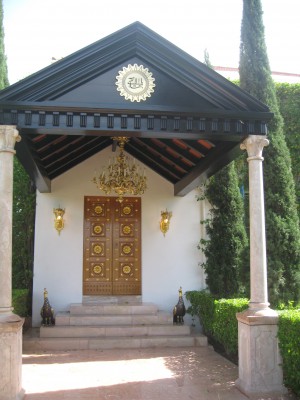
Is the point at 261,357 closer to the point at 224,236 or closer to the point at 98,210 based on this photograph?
the point at 224,236

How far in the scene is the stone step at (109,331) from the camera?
9281 millimetres

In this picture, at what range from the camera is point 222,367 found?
7.55 m

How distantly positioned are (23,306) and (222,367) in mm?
4799

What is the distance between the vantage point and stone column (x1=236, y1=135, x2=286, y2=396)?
595cm

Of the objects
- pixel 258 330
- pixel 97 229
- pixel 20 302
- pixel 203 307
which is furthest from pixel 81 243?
pixel 258 330

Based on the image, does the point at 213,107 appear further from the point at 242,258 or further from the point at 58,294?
the point at 58,294

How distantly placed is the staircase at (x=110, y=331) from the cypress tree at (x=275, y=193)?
2184 mm

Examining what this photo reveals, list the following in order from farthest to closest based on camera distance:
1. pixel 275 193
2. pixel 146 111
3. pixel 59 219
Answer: pixel 59 219 < pixel 275 193 < pixel 146 111

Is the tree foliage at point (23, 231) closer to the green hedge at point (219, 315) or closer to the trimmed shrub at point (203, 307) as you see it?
the trimmed shrub at point (203, 307)

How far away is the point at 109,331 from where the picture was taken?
9.38 meters

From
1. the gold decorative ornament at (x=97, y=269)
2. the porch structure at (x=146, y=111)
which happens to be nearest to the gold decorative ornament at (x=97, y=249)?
the gold decorative ornament at (x=97, y=269)

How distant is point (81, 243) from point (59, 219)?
813mm

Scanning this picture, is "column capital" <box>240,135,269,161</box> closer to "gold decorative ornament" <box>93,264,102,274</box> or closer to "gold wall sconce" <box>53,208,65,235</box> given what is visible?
"gold wall sconce" <box>53,208,65,235</box>

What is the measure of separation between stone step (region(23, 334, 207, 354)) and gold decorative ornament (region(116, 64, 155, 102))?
5084 millimetres
